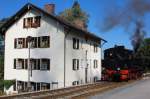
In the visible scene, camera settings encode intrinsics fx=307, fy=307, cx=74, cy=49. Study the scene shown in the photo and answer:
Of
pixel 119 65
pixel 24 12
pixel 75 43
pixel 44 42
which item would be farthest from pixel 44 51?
pixel 119 65

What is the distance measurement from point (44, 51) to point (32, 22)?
4.35m

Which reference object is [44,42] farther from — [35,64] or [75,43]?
[75,43]

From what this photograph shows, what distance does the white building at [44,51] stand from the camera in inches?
1391

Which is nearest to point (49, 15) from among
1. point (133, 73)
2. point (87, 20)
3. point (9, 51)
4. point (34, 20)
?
point (34, 20)

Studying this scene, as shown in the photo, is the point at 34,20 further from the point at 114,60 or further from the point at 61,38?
the point at 114,60

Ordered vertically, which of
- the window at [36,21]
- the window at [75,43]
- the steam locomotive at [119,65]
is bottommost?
the steam locomotive at [119,65]

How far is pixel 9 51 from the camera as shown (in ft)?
132

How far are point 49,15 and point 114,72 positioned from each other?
10374mm

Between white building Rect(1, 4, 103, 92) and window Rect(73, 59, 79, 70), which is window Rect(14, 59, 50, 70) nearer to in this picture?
white building Rect(1, 4, 103, 92)

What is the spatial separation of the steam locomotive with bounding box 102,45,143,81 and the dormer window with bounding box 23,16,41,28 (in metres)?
9.21

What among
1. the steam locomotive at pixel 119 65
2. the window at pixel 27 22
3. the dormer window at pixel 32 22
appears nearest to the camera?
the steam locomotive at pixel 119 65

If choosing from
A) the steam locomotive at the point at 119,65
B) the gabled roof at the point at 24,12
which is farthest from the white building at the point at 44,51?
the steam locomotive at the point at 119,65

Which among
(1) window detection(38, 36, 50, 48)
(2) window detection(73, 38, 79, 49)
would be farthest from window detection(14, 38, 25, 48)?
(2) window detection(73, 38, 79, 49)

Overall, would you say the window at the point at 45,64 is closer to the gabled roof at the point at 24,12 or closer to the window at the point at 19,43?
the window at the point at 19,43
